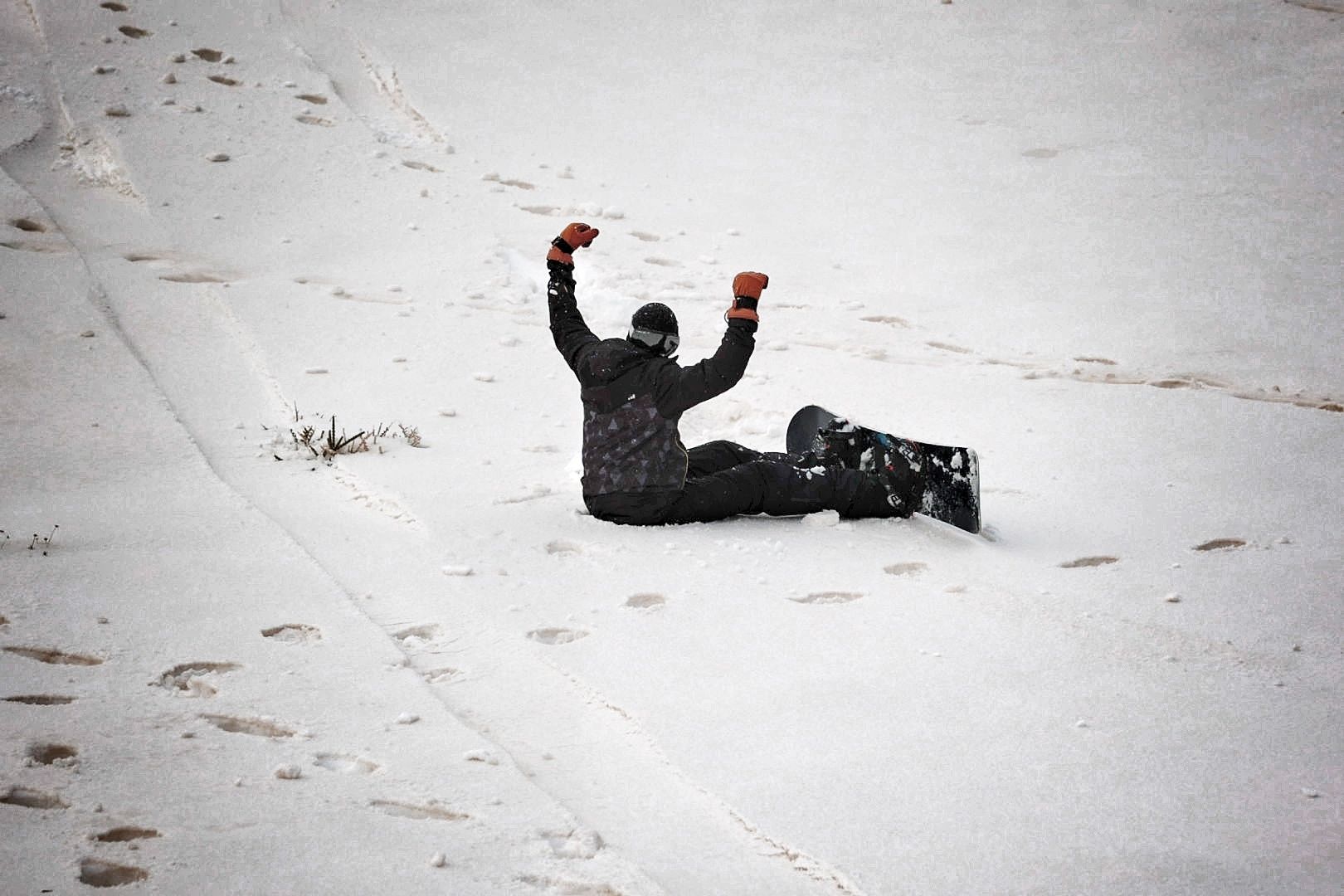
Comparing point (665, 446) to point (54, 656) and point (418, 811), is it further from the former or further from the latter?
point (54, 656)

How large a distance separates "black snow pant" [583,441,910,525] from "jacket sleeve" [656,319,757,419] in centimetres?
32

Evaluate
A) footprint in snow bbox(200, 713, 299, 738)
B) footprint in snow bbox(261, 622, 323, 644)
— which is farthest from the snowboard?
footprint in snow bbox(200, 713, 299, 738)

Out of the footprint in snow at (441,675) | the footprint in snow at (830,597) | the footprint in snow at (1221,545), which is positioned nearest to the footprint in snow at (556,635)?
the footprint in snow at (441,675)

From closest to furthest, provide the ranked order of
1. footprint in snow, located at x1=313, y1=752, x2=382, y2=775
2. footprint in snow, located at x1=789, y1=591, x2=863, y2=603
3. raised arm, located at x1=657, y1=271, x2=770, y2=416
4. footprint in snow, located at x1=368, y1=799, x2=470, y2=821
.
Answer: footprint in snow, located at x1=368, y1=799, x2=470, y2=821
footprint in snow, located at x1=313, y1=752, x2=382, y2=775
footprint in snow, located at x1=789, y1=591, x2=863, y2=603
raised arm, located at x1=657, y1=271, x2=770, y2=416

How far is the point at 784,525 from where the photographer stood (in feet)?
13.3

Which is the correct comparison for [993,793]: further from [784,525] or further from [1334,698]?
[784,525]

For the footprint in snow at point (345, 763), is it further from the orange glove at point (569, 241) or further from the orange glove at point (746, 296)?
the orange glove at point (569, 241)

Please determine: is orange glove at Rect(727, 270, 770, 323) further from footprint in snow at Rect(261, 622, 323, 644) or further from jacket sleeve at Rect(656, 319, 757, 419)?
footprint in snow at Rect(261, 622, 323, 644)

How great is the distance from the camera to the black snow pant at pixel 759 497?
3.98m

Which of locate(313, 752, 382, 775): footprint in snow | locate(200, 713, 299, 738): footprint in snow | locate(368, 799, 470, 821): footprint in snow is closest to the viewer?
locate(368, 799, 470, 821): footprint in snow

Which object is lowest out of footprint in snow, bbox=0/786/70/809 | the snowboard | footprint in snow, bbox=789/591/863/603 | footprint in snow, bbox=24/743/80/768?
footprint in snow, bbox=789/591/863/603

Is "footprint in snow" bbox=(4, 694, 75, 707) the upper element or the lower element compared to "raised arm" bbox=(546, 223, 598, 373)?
lower

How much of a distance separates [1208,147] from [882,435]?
16.4 ft

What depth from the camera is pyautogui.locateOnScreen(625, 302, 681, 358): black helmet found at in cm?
388
